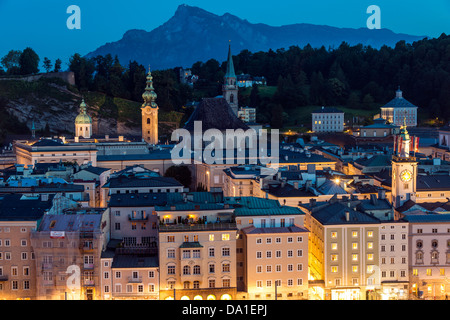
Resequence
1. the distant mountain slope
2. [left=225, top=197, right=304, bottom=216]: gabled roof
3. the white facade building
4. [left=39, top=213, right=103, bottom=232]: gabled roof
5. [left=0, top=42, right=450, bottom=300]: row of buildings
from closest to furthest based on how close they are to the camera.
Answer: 1. [left=0, top=42, right=450, bottom=300]: row of buildings
2. [left=39, top=213, right=103, bottom=232]: gabled roof
3. [left=225, top=197, right=304, bottom=216]: gabled roof
4. the distant mountain slope
5. the white facade building

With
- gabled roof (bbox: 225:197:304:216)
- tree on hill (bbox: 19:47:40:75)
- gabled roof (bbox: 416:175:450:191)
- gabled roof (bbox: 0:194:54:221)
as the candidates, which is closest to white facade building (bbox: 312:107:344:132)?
Result: tree on hill (bbox: 19:47:40:75)

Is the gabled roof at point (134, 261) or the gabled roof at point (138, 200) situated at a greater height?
the gabled roof at point (138, 200)

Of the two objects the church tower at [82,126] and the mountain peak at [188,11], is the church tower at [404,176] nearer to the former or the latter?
the mountain peak at [188,11]

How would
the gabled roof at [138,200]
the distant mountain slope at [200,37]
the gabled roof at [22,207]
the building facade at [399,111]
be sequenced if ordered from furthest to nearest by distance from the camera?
the building facade at [399,111] → the distant mountain slope at [200,37] → the gabled roof at [138,200] → the gabled roof at [22,207]

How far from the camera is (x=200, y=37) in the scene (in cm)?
4975

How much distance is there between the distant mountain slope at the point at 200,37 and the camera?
1800 inches

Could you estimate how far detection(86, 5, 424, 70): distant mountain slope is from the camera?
45.7m

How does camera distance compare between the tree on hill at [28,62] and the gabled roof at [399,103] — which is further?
the tree on hill at [28,62]

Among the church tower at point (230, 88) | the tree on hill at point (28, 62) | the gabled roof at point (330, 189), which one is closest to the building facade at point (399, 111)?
the church tower at point (230, 88)

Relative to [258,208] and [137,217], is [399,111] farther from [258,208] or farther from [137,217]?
[137,217]

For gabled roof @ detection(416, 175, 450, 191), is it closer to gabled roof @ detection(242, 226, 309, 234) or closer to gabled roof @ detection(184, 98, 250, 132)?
gabled roof @ detection(242, 226, 309, 234)

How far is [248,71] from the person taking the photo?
82.3 meters

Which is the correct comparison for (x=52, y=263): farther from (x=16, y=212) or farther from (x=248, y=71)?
(x=248, y=71)

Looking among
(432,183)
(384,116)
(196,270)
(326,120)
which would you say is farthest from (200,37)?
(196,270)
